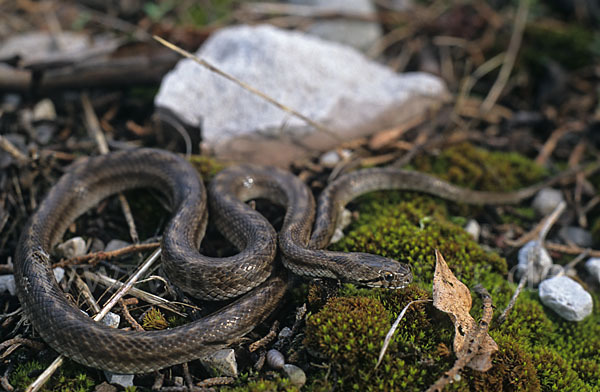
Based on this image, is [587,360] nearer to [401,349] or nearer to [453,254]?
[453,254]

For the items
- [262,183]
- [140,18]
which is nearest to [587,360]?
[262,183]

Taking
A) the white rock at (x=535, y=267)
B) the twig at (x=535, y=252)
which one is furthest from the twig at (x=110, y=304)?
the white rock at (x=535, y=267)

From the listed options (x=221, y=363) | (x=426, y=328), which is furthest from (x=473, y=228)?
(x=221, y=363)

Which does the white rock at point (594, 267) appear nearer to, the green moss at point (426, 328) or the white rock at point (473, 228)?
the green moss at point (426, 328)

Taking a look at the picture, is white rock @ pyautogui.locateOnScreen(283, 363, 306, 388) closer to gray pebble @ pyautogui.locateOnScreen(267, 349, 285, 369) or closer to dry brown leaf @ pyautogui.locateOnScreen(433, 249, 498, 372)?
gray pebble @ pyautogui.locateOnScreen(267, 349, 285, 369)

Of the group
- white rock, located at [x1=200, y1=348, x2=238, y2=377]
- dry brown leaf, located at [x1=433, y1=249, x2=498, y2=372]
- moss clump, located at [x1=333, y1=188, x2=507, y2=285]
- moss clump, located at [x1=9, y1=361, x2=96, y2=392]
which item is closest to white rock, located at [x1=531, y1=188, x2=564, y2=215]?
moss clump, located at [x1=333, y1=188, x2=507, y2=285]
